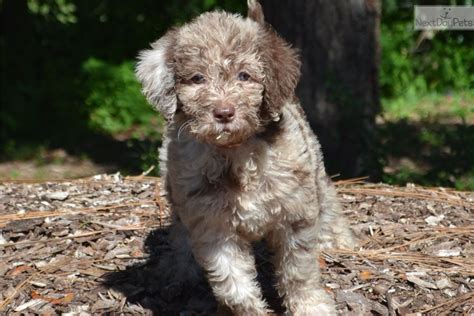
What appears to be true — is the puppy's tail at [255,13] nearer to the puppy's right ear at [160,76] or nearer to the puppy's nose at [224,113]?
the puppy's right ear at [160,76]

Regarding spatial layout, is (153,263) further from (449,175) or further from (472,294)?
(449,175)

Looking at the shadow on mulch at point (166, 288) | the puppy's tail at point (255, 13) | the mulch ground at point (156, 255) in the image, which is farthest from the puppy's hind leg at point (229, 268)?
the puppy's tail at point (255, 13)

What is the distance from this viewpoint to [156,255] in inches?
239

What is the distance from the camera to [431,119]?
1265 cm

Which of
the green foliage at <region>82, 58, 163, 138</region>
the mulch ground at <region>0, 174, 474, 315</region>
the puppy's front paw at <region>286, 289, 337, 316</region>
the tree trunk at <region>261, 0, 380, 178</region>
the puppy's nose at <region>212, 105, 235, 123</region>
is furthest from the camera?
the green foliage at <region>82, 58, 163, 138</region>

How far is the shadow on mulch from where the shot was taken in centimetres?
541

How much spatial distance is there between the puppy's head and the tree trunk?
3.83 meters

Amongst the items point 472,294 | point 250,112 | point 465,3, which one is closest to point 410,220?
point 472,294

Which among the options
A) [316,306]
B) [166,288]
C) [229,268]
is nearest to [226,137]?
[229,268]

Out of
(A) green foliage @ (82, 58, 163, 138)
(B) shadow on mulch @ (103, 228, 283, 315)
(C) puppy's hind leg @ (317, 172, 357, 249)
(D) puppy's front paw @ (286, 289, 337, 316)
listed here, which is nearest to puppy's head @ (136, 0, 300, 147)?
(D) puppy's front paw @ (286, 289, 337, 316)

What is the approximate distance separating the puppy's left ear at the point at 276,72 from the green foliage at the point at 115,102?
845 cm

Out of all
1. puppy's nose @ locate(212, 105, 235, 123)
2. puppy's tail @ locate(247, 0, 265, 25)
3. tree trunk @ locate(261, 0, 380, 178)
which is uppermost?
puppy's tail @ locate(247, 0, 265, 25)

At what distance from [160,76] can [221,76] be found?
44cm

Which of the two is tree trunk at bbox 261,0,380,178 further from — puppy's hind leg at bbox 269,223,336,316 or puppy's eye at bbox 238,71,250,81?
puppy's eye at bbox 238,71,250,81
